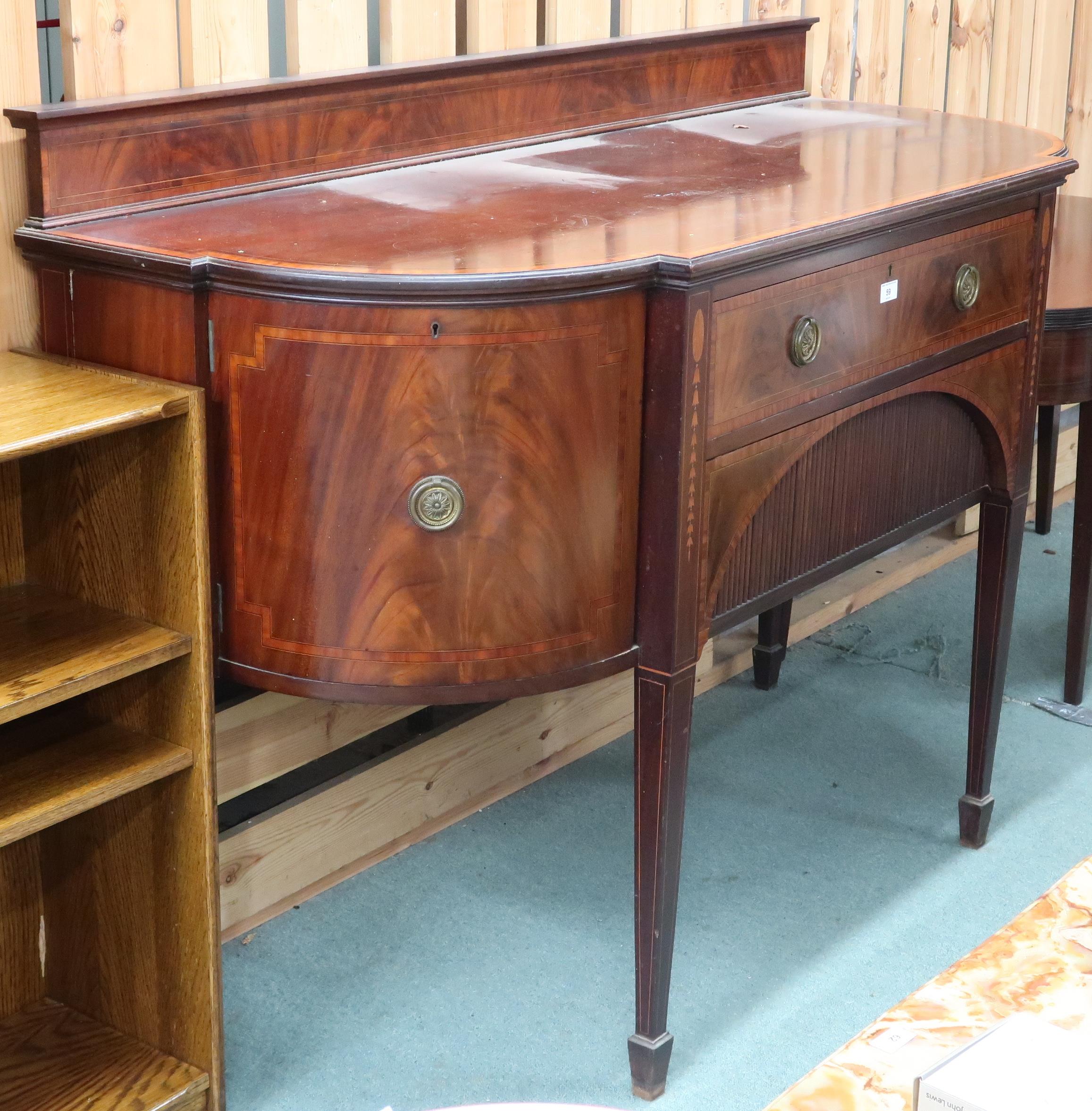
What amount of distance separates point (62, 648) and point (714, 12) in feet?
5.24

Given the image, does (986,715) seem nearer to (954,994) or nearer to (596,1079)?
(596,1079)

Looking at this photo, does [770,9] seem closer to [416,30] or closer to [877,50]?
[877,50]

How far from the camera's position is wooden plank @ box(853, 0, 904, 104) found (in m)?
3.01

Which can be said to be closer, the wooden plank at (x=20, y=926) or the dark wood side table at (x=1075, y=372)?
the wooden plank at (x=20, y=926)

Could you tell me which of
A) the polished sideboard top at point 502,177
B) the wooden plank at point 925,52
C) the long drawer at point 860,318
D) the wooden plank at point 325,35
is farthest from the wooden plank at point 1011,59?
the wooden plank at point 325,35

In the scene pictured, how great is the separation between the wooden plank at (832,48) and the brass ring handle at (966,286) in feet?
3.10

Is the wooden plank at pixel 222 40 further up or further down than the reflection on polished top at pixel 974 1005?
further up

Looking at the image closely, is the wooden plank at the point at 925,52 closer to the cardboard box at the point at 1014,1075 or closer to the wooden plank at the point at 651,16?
the wooden plank at the point at 651,16

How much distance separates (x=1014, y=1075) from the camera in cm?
89

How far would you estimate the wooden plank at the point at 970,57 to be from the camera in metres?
3.25

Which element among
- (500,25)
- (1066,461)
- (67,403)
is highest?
(500,25)

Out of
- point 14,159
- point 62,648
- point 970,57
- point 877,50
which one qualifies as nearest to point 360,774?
point 62,648

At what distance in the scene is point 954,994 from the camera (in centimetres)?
117

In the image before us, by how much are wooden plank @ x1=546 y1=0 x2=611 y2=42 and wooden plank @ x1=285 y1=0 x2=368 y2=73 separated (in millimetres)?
356
